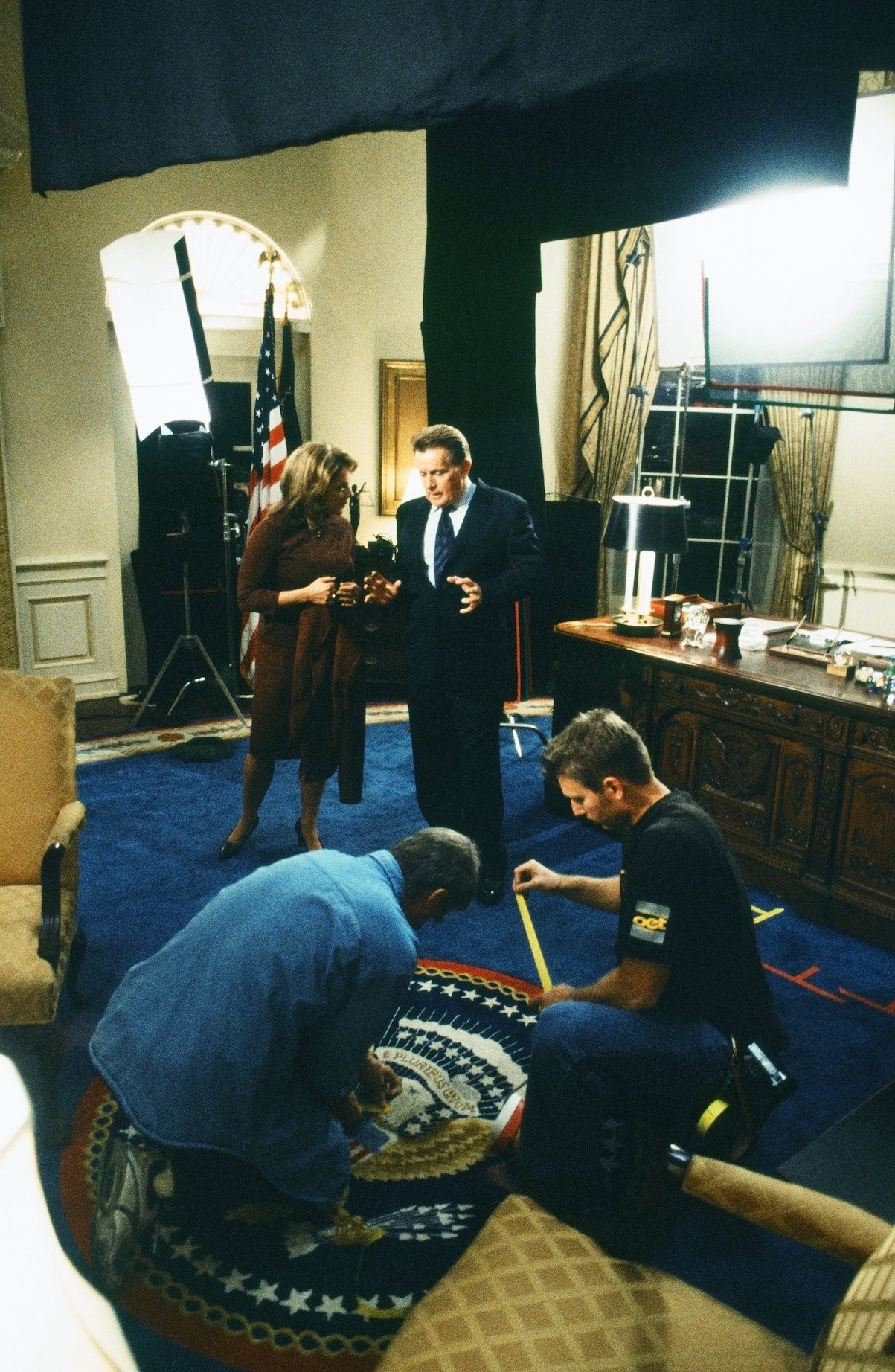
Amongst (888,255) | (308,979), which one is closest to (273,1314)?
(308,979)

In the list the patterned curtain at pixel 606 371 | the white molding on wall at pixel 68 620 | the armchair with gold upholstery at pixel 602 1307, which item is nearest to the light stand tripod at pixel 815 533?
the patterned curtain at pixel 606 371

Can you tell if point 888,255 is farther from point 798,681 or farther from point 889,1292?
point 798,681

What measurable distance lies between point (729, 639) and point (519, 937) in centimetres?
135

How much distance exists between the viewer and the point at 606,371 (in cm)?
662

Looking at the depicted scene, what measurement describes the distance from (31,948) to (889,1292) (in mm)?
1985

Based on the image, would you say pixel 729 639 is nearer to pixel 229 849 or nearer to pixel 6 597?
pixel 229 849

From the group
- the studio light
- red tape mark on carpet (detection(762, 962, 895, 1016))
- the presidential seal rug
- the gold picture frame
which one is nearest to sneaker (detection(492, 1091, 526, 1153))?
the presidential seal rug

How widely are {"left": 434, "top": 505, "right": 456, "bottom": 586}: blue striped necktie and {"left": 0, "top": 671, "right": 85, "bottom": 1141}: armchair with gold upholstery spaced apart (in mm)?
1213

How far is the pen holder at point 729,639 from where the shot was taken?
359 cm

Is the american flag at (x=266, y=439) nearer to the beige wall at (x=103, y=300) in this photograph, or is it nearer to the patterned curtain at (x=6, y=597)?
the beige wall at (x=103, y=300)

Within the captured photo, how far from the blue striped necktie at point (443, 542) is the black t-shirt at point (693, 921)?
4.74 feet

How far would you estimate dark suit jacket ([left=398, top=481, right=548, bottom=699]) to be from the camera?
3199mm

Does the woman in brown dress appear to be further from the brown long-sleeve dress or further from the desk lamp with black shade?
the desk lamp with black shade

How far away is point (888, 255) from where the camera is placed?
114 cm
